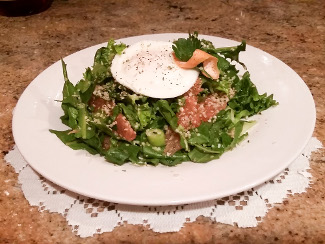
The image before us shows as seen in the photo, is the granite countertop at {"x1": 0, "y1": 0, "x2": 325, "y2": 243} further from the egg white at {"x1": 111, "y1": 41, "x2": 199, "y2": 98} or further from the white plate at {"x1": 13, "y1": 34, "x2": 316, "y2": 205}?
the egg white at {"x1": 111, "y1": 41, "x2": 199, "y2": 98}

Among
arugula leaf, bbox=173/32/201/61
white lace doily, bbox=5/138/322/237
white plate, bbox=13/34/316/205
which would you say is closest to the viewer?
white plate, bbox=13/34/316/205

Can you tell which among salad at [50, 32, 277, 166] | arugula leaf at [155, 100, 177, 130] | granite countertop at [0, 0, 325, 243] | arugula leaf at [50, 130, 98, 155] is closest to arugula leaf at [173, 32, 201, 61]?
salad at [50, 32, 277, 166]

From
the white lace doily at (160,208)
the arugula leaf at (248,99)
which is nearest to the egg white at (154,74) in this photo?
the arugula leaf at (248,99)

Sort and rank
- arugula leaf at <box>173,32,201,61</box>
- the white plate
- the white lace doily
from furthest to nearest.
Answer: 1. arugula leaf at <box>173,32,201,61</box>
2. the white lace doily
3. the white plate

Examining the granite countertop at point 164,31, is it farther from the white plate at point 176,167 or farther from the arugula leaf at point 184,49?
the arugula leaf at point 184,49

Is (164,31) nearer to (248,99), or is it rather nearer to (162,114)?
(248,99)

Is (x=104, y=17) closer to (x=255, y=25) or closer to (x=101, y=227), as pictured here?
(x=255, y=25)

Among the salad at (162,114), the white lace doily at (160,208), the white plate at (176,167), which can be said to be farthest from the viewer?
the salad at (162,114)
